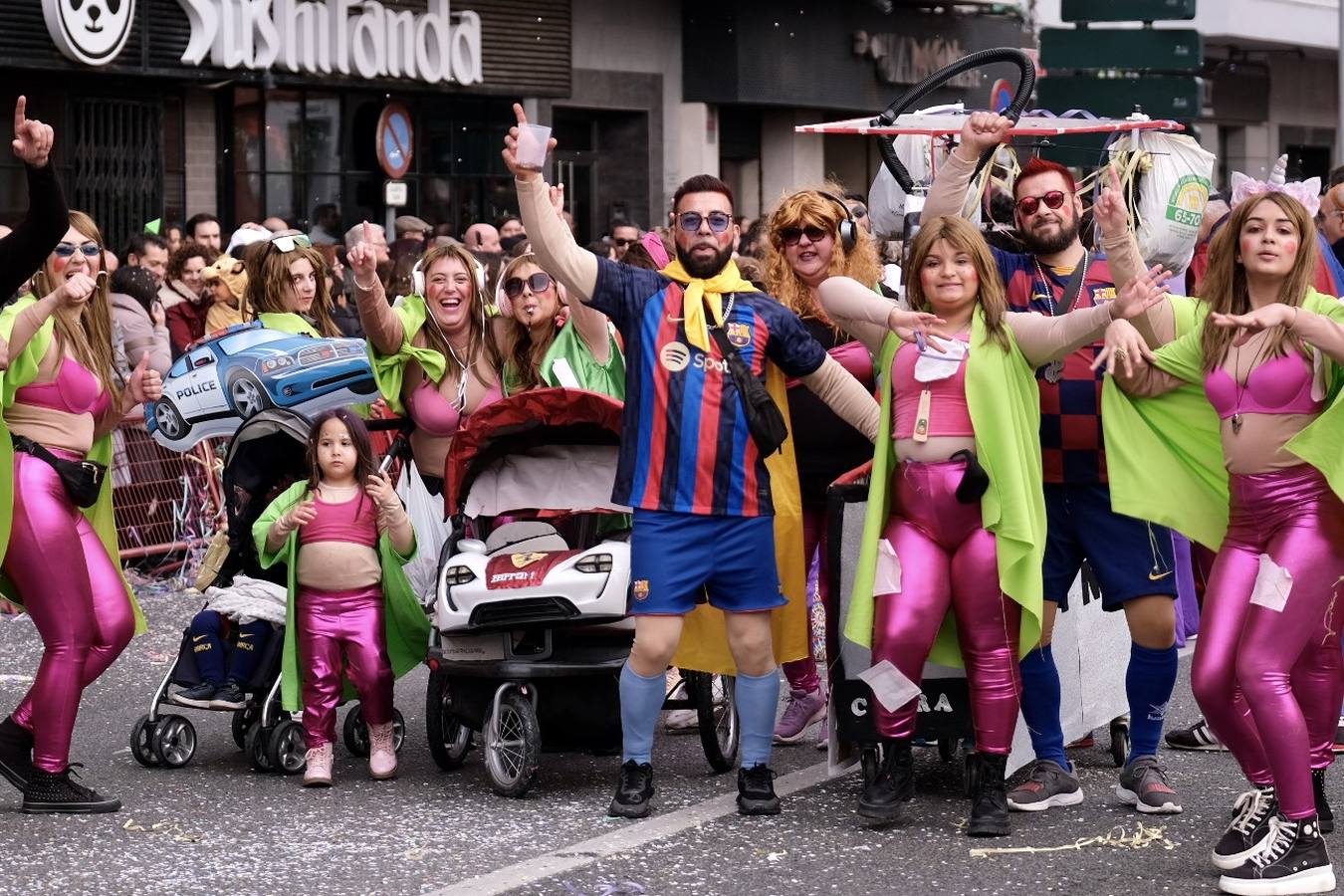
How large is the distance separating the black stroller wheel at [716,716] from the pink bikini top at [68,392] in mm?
2152

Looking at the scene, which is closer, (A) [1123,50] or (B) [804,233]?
(B) [804,233]

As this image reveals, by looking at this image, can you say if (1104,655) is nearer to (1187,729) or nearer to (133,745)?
(1187,729)

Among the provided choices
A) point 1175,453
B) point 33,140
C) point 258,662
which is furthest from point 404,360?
point 1175,453

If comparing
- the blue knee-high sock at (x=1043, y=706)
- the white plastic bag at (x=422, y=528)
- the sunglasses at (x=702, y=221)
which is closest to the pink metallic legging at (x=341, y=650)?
the white plastic bag at (x=422, y=528)

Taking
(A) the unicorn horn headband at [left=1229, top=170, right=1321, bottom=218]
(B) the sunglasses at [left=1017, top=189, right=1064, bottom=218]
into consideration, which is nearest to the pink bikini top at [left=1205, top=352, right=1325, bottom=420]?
(A) the unicorn horn headband at [left=1229, top=170, right=1321, bottom=218]

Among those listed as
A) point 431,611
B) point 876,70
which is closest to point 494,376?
point 431,611

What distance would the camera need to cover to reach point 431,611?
7.37 metres

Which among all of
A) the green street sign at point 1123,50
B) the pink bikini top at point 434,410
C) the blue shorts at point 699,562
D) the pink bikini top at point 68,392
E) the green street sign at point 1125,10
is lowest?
the blue shorts at point 699,562

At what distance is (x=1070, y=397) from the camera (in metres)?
6.71

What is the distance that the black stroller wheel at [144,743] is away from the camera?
741 cm

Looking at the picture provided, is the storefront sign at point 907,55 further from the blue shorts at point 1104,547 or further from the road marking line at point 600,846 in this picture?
the road marking line at point 600,846

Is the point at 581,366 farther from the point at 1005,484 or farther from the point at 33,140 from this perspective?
the point at 33,140

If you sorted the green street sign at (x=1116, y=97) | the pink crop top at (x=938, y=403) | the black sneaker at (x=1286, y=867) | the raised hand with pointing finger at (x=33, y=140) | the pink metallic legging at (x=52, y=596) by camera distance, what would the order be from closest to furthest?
the black sneaker at (x=1286, y=867), the raised hand with pointing finger at (x=33, y=140), the pink crop top at (x=938, y=403), the pink metallic legging at (x=52, y=596), the green street sign at (x=1116, y=97)

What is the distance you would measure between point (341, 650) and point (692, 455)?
1.59 metres
